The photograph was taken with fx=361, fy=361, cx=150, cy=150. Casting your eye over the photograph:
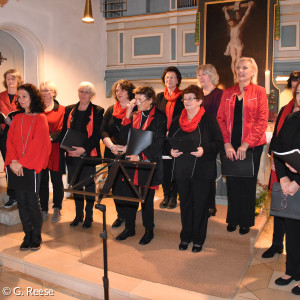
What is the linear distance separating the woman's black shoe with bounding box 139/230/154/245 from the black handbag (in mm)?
1448

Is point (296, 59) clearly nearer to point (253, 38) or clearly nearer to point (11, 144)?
point (253, 38)

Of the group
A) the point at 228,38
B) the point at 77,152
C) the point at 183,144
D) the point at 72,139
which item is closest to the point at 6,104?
the point at 77,152

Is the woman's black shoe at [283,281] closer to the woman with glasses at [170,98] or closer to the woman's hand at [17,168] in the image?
the woman with glasses at [170,98]

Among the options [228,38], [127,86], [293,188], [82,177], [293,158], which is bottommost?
[82,177]

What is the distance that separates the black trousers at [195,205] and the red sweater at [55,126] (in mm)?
1645

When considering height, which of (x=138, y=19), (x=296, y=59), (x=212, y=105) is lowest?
(x=212, y=105)

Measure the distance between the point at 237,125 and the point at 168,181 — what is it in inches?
48.4

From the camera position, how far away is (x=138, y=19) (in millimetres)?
8086

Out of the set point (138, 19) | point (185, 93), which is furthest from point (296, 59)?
point (185, 93)

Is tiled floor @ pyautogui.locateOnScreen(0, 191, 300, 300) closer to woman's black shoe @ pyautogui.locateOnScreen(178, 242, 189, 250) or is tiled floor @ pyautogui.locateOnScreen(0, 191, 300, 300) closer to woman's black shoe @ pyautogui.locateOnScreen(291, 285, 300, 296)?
woman's black shoe @ pyautogui.locateOnScreen(291, 285, 300, 296)

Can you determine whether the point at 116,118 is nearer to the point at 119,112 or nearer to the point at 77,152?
the point at 119,112

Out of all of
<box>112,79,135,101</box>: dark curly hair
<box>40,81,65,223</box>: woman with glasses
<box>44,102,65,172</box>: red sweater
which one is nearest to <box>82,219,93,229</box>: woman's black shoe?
<box>40,81,65,223</box>: woman with glasses

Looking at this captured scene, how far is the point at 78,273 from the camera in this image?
3.08 metres

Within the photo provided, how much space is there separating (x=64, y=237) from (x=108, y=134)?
1221 mm
